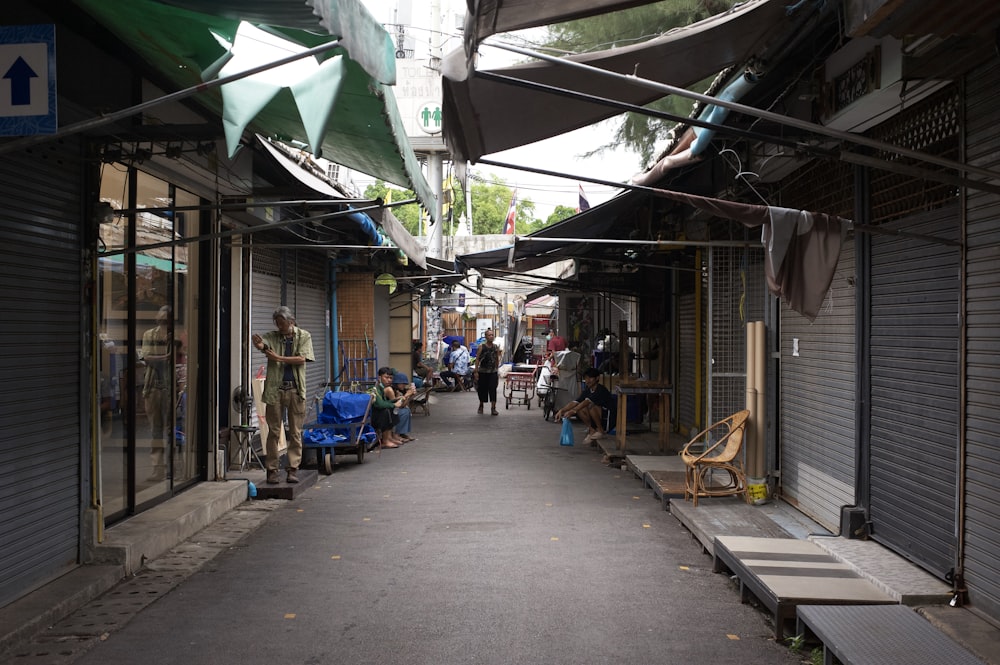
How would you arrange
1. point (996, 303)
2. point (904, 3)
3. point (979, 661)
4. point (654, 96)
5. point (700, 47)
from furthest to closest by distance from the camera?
point (654, 96)
point (700, 47)
point (996, 303)
point (979, 661)
point (904, 3)

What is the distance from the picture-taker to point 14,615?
5316 millimetres

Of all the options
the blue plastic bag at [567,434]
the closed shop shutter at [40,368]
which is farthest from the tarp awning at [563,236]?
the closed shop shutter at [40,368]

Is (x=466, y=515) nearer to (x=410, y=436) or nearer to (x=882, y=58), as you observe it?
(x=882, y=58)

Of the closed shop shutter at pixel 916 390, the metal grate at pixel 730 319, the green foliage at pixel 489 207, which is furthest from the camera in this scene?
the green foliage at pixel 489 207

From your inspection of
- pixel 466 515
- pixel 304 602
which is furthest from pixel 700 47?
pixel 466 515

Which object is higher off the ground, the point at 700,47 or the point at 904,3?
the point at 700,47

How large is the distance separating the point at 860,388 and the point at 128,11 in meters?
6.02

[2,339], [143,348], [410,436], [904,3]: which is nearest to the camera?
[904,3]

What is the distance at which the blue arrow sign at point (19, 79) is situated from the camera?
4059 millimetres

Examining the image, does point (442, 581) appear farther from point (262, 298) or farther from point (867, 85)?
point (262, 298)

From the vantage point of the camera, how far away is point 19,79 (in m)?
4.09

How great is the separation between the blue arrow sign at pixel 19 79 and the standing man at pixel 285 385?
6.06 meters

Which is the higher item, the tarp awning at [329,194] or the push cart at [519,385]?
the tarp awning at [329,194]

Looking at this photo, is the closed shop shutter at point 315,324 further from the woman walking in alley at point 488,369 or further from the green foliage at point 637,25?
the green foliage at point 637,25
